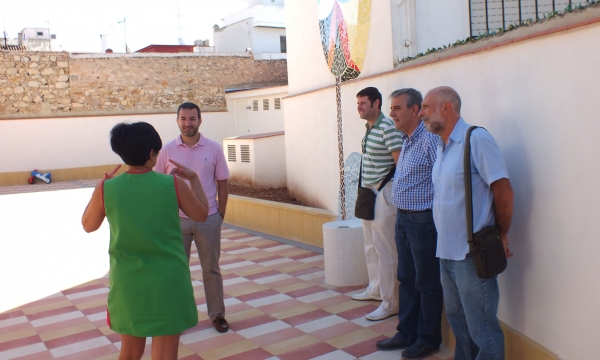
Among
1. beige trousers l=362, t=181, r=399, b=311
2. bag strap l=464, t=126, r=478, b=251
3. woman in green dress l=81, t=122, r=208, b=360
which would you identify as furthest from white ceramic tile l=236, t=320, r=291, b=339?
bag strap l=464, t=126, r=478, b=251

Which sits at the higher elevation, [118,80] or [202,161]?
[118,80]

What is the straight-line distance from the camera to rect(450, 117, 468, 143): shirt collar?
314 centimetres

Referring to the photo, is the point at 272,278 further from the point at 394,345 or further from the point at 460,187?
the point at 460,187

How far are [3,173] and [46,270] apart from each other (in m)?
13.4

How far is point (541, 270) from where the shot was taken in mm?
3182

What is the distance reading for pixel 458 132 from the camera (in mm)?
3168

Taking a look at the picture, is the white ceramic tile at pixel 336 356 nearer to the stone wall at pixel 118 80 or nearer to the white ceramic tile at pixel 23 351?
the white ceramic tile at pixel 23 351

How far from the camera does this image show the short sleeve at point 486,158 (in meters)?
2.98

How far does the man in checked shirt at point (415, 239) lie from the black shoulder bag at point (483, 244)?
73cm

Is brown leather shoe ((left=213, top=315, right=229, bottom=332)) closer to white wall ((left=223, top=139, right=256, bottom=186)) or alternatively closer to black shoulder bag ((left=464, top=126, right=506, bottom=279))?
black shoulder bag ((left=464, top=126, right=506, bottom=279))

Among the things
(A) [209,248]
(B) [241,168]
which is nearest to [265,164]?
(B) [241,168]

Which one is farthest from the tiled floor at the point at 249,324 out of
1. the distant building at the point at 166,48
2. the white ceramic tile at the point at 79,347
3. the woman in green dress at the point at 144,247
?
the distant building at the point at 166,48

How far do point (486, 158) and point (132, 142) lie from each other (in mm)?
1727

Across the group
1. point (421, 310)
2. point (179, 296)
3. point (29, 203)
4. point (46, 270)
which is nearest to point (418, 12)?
point (421, 310)
